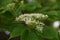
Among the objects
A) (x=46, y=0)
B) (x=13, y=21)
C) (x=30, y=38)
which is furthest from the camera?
(x=46, y=0)

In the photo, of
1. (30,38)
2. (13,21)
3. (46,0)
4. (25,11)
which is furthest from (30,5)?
(46,0)

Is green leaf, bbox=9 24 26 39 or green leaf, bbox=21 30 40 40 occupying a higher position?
green leaf, bbox=9 24 26 39

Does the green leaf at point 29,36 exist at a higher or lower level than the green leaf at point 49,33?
lower

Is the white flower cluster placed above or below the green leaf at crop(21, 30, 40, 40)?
above

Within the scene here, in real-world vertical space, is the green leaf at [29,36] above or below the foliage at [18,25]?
below

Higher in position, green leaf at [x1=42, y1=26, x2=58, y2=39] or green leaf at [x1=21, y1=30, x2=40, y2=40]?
green leaf at [x1=42, y1=26, x2=58, y2=39]

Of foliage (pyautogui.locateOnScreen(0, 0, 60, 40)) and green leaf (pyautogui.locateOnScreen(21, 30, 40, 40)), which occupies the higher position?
foliage (pyautogui.locateOnScreen(0, 0, 60, 40))

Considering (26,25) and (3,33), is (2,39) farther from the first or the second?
(26,25)

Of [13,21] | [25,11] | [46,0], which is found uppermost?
[46,0]
